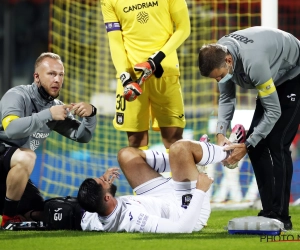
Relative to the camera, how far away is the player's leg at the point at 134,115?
5742 mm

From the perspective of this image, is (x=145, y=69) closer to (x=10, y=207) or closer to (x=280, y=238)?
(x=10, y=207)

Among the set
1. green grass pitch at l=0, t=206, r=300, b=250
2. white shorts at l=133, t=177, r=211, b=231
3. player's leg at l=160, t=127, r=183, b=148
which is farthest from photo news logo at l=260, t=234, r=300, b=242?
player's leg at l=160, t=127, r=183, b=148

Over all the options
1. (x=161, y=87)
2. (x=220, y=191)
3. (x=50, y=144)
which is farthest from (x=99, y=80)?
(x=161, y=87)

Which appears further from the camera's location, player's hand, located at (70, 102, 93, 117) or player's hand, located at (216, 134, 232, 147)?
player's hand, located at (70, 102, 93, 117)

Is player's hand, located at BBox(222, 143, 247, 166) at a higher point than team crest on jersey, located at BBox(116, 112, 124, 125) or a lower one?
lower

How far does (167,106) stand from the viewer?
5.75m

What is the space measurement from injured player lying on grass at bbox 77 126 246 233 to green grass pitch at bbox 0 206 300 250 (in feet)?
0.29

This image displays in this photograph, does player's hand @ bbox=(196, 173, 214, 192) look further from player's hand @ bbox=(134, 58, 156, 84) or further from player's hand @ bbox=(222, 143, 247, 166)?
player's hand @ bbox=(134, 58, 156, 84)

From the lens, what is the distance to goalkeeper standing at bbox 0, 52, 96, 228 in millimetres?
4984

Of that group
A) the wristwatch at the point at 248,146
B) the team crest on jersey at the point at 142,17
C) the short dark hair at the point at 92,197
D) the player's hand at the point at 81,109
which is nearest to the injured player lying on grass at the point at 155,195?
the short dark hair at the point at 92,197

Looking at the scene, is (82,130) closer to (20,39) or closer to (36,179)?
(36,179)

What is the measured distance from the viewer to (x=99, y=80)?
1282 centimetres

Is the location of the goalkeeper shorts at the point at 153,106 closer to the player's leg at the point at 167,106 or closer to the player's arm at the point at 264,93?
the player's leg at the point at 167,106

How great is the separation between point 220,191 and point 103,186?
130 inches
